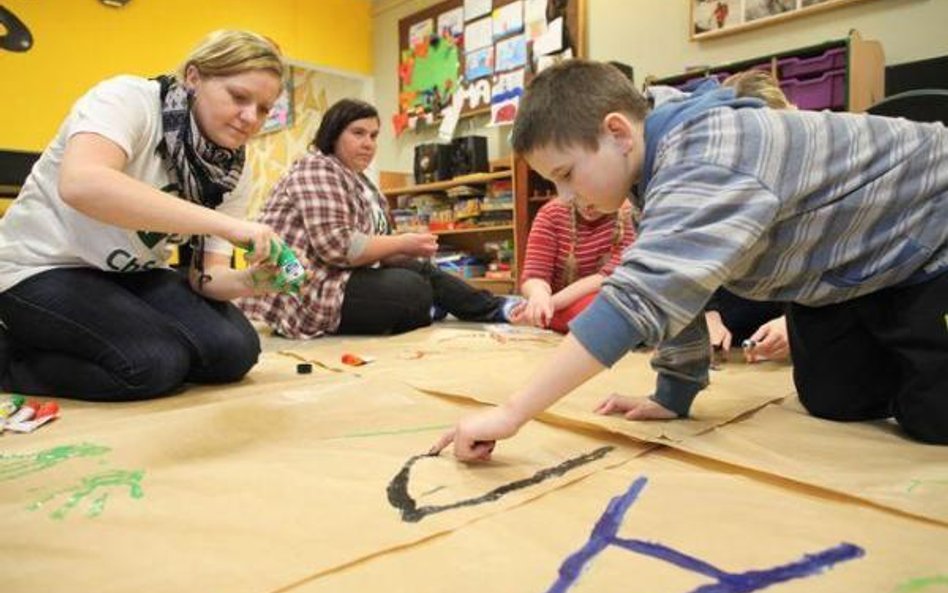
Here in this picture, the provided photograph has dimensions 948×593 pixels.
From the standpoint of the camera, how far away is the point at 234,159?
Result: 117 centimetres

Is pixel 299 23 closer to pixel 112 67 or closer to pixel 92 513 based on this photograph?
pixel 112 67

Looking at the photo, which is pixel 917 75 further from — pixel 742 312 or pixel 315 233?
pixel 315 233

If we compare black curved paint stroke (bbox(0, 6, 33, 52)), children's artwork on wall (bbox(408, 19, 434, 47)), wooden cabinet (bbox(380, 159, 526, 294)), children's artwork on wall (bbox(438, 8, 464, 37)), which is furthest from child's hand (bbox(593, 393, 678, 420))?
children's artwork on wall (bbox(408, 19, 434, 47))

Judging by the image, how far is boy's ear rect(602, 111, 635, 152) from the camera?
0.70 meters

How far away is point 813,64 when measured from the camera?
2.21 meters

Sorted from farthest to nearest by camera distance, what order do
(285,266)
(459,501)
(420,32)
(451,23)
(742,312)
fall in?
(420,32)
(451,23)
(742,312)
(285,266)
(459,501)

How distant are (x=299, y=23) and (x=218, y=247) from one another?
2.95 m

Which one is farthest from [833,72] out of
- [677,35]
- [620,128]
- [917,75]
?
[620,128]

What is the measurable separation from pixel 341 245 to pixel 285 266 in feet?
2.53

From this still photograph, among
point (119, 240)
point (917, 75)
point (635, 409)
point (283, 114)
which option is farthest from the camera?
point (283, 114)

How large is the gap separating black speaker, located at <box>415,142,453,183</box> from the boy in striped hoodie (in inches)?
111

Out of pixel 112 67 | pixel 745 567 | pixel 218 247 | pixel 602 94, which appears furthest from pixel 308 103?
pixel 745 567

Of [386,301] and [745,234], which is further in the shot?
[386,301]

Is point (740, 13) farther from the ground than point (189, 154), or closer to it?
farther from the ground
